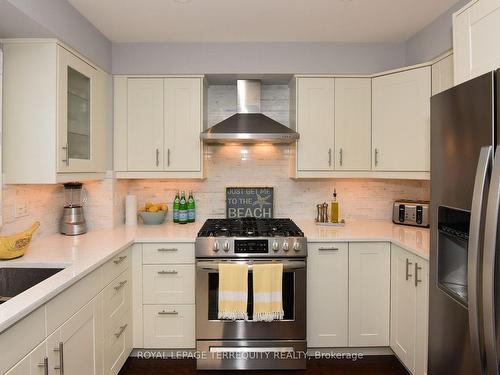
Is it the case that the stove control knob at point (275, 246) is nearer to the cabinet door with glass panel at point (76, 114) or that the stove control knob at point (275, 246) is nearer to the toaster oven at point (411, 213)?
the toaster oven at point (411, 213)

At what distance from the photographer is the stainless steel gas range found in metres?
2.67

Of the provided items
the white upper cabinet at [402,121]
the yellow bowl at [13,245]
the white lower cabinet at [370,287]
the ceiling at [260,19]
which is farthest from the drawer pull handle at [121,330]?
the white upper cabinet at [402,121]

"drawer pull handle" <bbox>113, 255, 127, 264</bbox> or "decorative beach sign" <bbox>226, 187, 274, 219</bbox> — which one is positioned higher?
"decorative beach sign" <bbox>226, 187, 274, 219</bbox>

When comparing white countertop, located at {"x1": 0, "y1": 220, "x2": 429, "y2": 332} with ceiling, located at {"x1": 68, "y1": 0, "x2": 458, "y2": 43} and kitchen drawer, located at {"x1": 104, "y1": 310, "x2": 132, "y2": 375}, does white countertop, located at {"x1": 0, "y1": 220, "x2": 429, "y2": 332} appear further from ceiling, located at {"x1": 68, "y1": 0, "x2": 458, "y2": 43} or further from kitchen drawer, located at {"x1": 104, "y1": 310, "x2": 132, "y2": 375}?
ceiling, located at {"x1": 68, "y1": 0, "x2": 458, "y2": 43}

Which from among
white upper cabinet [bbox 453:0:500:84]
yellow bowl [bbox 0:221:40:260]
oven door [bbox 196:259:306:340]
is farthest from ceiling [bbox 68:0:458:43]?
oven door [bbox 196:259:306:340]

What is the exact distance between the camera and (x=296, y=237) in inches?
106

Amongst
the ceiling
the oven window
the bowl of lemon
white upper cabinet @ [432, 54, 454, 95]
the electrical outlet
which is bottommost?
the oven window

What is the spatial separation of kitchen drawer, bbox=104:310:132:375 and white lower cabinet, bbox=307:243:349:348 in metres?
1.32

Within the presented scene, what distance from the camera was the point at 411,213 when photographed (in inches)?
126

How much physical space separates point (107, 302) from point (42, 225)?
2.89 ft

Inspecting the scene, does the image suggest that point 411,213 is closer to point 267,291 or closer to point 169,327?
point 267,291

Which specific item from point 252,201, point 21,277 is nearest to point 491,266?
point 21,277

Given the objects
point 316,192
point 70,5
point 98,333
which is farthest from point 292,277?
point 70,5

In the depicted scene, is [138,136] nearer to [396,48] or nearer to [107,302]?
[107,302]
